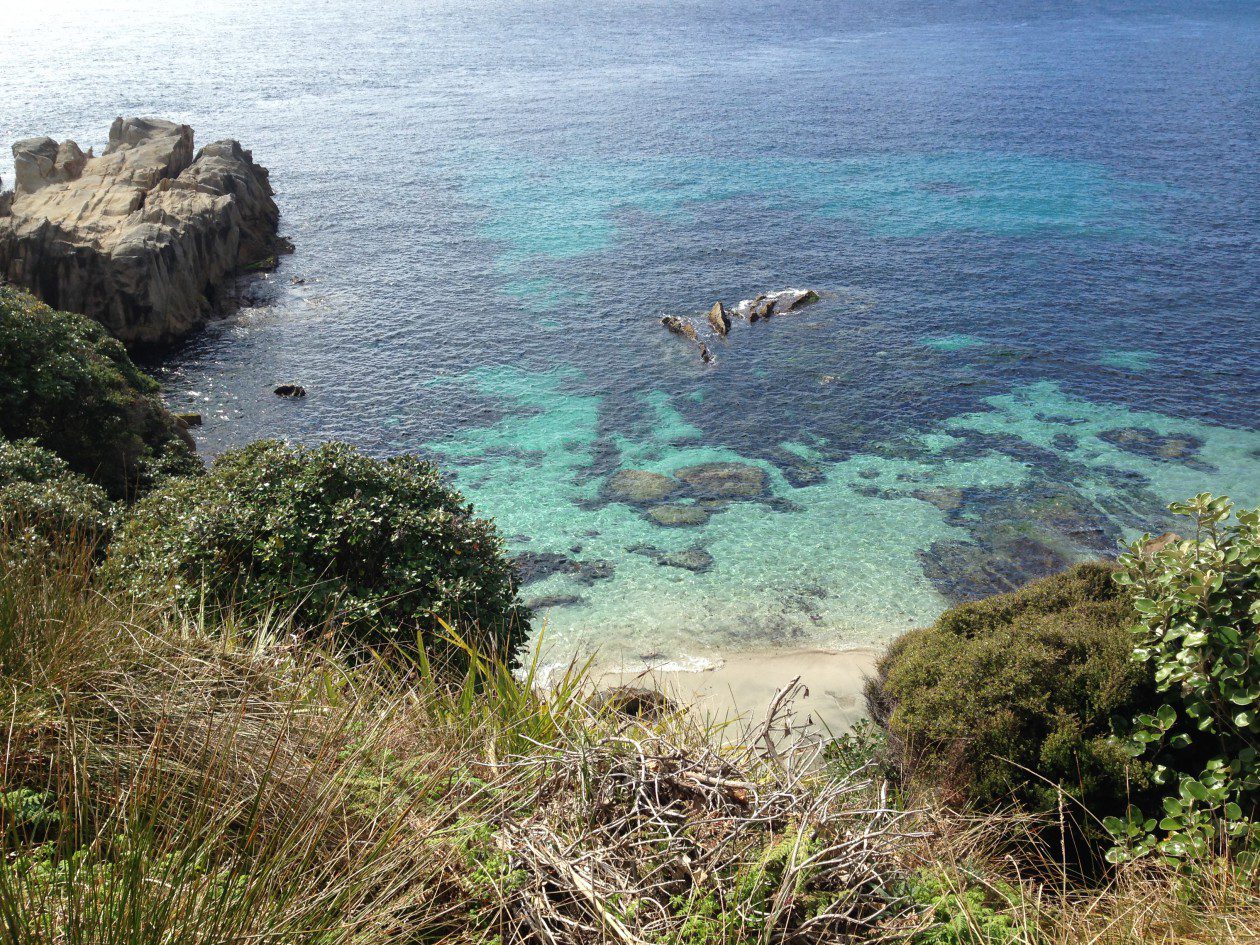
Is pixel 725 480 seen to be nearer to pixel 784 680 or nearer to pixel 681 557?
pixel 681 557

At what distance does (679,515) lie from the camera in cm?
2411

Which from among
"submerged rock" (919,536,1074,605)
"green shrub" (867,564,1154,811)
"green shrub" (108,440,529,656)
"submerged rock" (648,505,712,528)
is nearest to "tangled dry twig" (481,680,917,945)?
"green shrub" (108,440,529,656)

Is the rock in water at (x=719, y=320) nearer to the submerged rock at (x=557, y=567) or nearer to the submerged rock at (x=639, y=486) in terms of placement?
the submerged rock at (x=639, y=486)

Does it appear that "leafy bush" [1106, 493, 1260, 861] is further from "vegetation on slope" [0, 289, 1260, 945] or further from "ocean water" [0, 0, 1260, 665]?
"ocean water" [0, 0, 1260, 665]

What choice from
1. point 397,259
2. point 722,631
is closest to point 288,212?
point 397,259

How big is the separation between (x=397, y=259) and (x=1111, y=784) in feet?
122

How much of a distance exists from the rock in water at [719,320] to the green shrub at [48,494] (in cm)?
2337

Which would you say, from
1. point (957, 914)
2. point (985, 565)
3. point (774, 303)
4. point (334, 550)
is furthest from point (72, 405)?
point (774, 303)

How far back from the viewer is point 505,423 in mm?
29141

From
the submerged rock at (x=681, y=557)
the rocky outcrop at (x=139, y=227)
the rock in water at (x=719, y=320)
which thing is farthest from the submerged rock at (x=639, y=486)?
the rocky outcrop at (x=139, y=227)

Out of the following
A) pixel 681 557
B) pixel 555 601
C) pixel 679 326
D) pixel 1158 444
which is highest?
pixel 679 326

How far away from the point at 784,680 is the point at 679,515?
7.40 m

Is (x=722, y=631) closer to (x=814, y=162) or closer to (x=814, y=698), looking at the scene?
(x=814, y=698)

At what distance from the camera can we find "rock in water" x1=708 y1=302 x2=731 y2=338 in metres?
34.2
